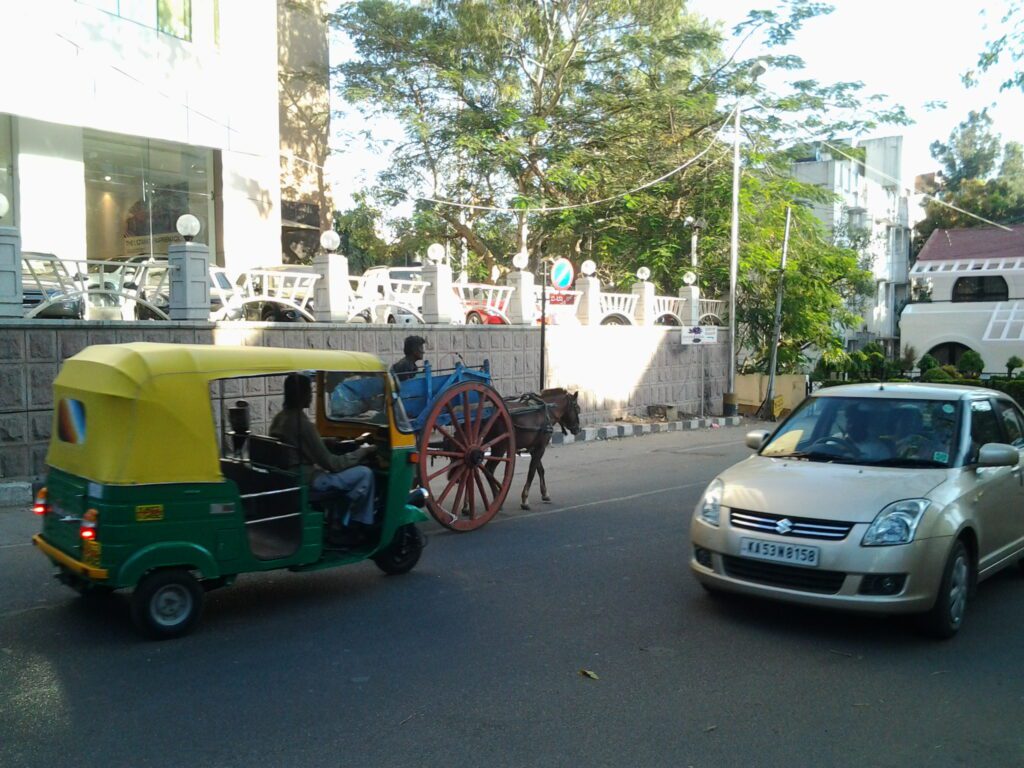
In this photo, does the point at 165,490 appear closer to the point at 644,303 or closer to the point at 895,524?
the point at 895,524

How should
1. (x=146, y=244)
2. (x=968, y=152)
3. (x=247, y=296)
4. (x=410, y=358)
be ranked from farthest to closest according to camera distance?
(x=968, y=152) < (x=146, y=244) < (x=247, y=296) < (x=410, y=358)

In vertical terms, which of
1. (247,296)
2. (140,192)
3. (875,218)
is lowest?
(247,296)

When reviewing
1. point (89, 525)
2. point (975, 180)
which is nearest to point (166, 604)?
point (89, 525)

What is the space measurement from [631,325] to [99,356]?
16.2m

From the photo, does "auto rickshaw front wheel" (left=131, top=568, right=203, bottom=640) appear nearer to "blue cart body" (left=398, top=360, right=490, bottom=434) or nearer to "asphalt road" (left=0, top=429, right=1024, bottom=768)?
"asphalt road" (left=0, top=429, right=1024, bottom=768)

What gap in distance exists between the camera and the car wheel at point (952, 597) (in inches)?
213

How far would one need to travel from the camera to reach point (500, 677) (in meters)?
4.90

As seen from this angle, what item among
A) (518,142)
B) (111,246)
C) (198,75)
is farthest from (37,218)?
(518,142)

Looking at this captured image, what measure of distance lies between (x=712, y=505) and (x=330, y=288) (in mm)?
8901

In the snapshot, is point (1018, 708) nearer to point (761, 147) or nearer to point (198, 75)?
point (198, 75)

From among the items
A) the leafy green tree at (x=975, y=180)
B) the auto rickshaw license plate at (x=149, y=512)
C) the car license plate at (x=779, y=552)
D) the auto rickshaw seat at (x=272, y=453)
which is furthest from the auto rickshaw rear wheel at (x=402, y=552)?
the leafy green tree at (x=975, y=180)

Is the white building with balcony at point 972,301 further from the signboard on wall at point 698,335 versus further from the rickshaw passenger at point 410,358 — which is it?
the rickshaw passenger at point 410,358

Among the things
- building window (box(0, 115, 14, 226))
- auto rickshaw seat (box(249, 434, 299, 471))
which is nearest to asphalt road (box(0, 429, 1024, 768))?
auto rickshaw seat (box(249, 434, 299, 471))

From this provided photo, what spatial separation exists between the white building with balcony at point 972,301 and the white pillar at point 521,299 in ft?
87.2
